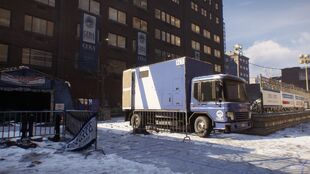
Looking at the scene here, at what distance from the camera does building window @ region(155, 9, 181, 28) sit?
44219mm

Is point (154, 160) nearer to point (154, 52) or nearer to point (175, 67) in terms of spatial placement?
point (175, 67)

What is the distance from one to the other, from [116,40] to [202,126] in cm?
2584

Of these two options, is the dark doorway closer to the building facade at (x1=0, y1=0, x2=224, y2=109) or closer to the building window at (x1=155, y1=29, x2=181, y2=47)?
the building facade at (x1=0, y1=0, x2=224, y2=109)

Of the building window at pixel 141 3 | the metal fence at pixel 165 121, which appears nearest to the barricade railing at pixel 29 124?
the metal fence at pixel 165 121

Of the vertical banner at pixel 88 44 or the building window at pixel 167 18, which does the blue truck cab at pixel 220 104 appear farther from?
the building window at pixel 167 18

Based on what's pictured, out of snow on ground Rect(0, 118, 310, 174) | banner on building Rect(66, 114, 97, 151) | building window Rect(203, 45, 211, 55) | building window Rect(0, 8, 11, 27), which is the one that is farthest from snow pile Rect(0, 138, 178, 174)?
building window Rect(203, 45, 211, 55)

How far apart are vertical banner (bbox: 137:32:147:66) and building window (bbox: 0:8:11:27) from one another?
17.7m

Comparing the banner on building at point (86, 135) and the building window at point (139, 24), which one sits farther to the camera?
the building window at point (139, 24)

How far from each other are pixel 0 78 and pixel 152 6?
28.3m

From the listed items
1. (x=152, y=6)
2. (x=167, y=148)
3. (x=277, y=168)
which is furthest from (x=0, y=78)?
(x=152, y=6)

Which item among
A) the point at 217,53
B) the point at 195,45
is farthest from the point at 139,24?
the point at 217,53

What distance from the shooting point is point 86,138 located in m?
9.10

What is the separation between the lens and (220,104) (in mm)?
12500

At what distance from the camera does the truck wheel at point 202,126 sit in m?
13.1
